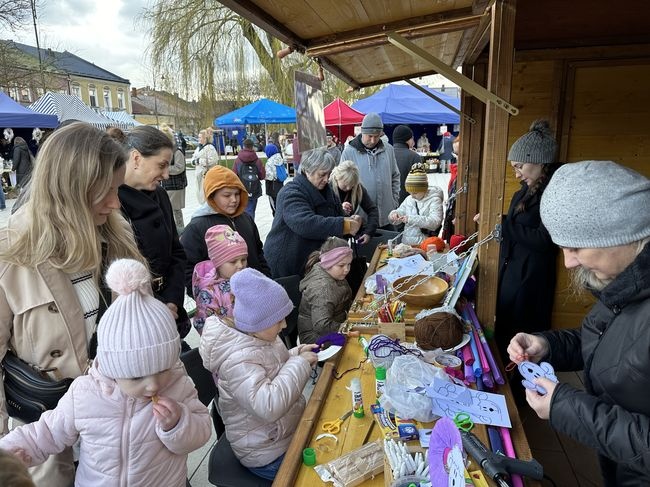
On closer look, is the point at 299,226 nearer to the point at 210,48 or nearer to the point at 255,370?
the point at 255,370

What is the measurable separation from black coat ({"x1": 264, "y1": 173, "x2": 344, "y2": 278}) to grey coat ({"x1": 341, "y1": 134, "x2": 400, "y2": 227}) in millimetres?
1521

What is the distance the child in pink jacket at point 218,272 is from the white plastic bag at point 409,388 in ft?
3.48

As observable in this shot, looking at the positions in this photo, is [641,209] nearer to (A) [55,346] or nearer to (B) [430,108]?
(A) [55,346]

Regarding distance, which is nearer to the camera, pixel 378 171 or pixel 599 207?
pixel 599 207

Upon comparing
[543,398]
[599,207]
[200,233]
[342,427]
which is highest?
[599,207]

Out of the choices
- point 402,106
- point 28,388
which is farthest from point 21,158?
point 28,388

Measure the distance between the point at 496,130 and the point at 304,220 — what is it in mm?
1477

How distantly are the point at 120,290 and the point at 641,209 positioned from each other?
4.35 feet

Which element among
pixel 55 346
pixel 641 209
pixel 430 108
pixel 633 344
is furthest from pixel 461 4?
pixel 430 108

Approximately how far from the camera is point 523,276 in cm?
261

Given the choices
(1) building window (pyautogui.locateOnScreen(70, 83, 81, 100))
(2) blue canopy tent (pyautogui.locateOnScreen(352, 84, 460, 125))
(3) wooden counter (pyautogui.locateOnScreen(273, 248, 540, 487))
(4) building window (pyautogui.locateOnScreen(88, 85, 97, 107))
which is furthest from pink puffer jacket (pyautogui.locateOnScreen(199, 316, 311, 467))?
(4) building window (pyautogui.locateOnScreen(88, 85, 97, 107))

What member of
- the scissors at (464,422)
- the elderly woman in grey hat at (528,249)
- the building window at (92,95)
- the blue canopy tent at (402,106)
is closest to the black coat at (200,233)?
the elderly woman in grey hat at (528,249)

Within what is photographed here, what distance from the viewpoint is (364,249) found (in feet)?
13.4

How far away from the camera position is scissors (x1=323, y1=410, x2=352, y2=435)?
4.77ft
